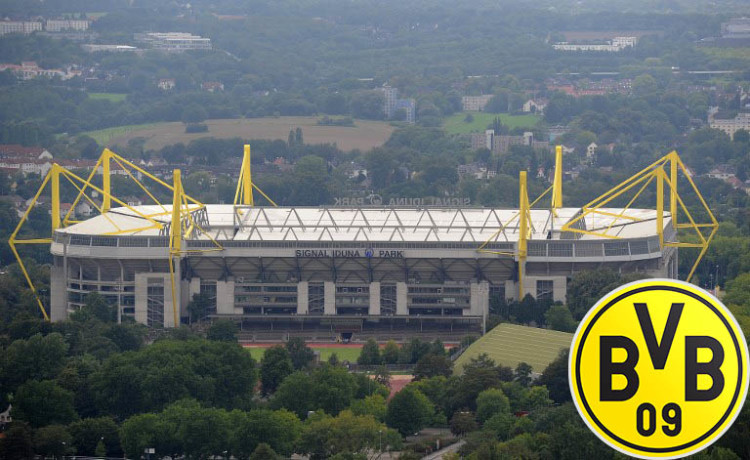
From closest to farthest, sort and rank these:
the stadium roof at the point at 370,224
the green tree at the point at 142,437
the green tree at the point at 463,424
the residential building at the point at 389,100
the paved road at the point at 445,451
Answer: the paved road at the point at 445,451, the green tree at the point at 142,437, the green tree at the point at 463,424, the stadium roof at the point at 370,224, the residential building at the point at 389,100

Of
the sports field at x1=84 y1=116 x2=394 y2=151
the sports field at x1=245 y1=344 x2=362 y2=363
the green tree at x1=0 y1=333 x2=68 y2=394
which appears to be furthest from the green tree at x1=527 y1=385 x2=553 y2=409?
the sports field at x1=84 y1=116 x2=394 y2=151

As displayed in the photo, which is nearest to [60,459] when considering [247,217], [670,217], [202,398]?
[202,398]

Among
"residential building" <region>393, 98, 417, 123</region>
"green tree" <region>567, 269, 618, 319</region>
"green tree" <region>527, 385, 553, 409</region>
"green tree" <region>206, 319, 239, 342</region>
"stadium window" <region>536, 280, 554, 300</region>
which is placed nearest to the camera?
"green tree" <region>527, 385, 553, 409</region>

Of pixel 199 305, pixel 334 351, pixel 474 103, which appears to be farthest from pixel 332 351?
pixel 474 103

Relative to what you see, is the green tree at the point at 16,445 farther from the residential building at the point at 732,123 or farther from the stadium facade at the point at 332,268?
the residential building at the point at 732,123

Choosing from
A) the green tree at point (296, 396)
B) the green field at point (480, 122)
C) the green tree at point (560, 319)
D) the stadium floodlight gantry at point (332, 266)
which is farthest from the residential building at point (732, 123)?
the green tree at point (296, 396)

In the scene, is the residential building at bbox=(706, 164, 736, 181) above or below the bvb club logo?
below

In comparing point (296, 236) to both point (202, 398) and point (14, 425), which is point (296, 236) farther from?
point (14, 425)

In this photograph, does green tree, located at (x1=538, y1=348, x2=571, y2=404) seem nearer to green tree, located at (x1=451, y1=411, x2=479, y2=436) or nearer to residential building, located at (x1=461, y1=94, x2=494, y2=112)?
green tree, located at (x1=451, y1=411, x2=479, y2=436)
